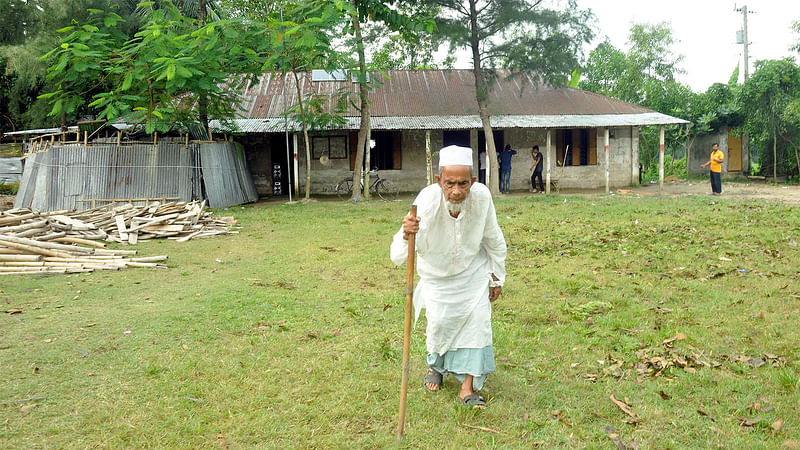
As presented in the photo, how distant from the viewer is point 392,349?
15.3 feet

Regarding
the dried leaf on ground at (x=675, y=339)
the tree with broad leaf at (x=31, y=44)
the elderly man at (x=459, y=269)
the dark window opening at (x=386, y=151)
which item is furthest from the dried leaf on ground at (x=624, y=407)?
the tree with broad leaf at (x=31, y=44)

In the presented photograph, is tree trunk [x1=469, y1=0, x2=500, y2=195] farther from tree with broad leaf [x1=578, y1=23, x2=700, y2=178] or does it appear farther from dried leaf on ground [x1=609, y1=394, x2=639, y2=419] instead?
dried leaf on ground [x1=609, y1=394, x2=639, y2=419]

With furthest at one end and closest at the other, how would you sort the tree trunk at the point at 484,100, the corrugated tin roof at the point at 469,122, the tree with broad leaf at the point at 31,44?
the tree with broad leaf at the point at 31,44 → the corrugated tin roof at the point at 469,122 → the tree trunk at the point at 484,100

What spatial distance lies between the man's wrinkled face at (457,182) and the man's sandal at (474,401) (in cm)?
120

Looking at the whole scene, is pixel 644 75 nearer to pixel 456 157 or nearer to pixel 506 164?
pixel 506 164

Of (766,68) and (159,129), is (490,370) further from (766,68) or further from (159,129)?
(766,68)

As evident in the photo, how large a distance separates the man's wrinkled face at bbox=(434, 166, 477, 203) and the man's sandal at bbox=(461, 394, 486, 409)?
120cm

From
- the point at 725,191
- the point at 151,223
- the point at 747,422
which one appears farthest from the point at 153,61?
the point at 725,191

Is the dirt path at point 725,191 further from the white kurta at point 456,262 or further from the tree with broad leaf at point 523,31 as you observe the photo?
the white kurta at point 456,262

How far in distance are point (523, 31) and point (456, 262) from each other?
1532 cm

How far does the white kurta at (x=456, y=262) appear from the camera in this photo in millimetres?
3604

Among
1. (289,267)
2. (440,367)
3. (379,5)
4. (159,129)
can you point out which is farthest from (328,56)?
(440,367)

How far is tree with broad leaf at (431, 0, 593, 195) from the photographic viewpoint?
17.0 meters

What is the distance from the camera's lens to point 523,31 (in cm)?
1742
